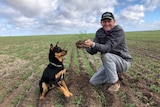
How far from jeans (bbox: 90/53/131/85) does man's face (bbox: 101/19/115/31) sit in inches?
26.7

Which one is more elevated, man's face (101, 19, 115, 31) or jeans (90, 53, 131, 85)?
man's face (101, 19, 115, 31)

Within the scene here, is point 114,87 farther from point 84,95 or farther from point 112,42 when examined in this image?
point 112,42

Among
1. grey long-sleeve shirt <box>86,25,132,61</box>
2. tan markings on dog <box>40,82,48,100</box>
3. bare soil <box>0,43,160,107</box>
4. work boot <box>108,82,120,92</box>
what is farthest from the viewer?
work boot <box>108,82,120,92</box>

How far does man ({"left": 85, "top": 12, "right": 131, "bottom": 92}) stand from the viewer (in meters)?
5.29

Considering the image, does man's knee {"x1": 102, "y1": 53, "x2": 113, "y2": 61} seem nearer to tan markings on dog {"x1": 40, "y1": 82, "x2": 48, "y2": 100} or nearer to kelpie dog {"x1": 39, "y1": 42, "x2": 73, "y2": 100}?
kelpie dog {"x1": 39, "y1": 42, "x2": 73, "y2": 100}

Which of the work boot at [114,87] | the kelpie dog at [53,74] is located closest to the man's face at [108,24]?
the kelpie dog at [53,74]

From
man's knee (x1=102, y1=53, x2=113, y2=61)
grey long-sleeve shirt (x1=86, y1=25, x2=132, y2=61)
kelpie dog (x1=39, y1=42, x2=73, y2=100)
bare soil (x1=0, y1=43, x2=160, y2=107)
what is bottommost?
bare soil (x1=0, y1=43, x2=160, y2=107)

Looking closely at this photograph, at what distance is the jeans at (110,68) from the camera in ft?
17.9

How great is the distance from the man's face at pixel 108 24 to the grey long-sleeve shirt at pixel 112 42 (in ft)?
0.32

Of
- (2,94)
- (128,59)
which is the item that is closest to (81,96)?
(128,59)

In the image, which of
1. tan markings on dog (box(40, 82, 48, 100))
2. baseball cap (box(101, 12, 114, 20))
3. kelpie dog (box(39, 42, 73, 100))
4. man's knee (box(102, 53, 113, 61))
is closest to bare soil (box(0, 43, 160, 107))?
tan markings on dog (box(40, 82, 48, 100))

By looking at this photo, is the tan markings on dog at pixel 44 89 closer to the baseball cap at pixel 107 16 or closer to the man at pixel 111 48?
the man at pixel 111 48

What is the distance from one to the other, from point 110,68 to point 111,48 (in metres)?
0.52

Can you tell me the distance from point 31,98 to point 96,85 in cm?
186
